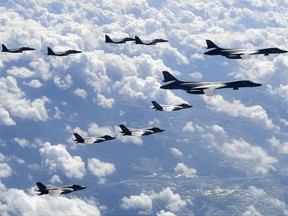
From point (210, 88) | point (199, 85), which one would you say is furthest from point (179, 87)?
point (210, 88)

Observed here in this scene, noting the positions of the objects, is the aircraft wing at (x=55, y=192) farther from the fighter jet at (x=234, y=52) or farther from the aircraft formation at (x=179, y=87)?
the fighter jet at (x=234, y=52)

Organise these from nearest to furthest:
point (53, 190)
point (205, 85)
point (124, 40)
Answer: point (53, 190) → point (205, 85) → point (124, 40)

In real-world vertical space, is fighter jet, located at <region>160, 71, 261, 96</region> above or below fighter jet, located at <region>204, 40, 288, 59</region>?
below

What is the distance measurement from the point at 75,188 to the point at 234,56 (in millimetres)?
60730

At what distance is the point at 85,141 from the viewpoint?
121438 millimetres

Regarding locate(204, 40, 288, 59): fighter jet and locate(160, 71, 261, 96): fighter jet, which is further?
locate(204, 40, 288, 59): fighter jet

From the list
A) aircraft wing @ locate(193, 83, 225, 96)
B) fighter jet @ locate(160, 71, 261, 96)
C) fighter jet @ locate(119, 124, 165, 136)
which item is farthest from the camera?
fighter jet @ locate(119, 124, 165, 136)

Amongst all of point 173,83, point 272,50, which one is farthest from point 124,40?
point 272,50

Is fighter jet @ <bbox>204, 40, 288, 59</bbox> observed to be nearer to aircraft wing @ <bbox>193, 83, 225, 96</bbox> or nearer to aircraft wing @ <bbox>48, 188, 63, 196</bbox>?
aircraft wing @ <bbox>193, 83, 225, 96</bbox>

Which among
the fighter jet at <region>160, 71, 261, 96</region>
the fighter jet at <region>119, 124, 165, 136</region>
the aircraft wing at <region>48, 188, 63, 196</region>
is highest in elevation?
the fighter jet at <region>160, 71, 261, 96</region>

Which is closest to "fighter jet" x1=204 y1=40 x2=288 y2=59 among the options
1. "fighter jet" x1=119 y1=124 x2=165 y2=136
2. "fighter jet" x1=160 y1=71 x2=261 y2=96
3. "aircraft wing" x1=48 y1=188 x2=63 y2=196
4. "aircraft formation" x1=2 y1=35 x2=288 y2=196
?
"aircraft formation" x1=2 y1=35 x2=288 y2=196

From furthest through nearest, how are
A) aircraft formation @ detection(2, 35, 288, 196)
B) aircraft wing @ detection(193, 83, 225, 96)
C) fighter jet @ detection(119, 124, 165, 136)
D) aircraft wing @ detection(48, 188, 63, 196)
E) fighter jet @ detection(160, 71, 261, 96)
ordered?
fighter jet @ detection(119, 124, 165, 136)
fighter jet @ detection(160, 71, 261, 96)
aircraft formation @ detection(2, 35, 288, 196)
aircraft wing @ detection(193, 83, 225, 96)
aircraft wing @ detection(48, 188, 63, 196)

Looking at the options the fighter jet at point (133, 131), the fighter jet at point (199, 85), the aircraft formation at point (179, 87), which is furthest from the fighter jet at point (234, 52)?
the fighter jet at point (133, 131)

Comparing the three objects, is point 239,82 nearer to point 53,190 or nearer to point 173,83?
point 173,83
